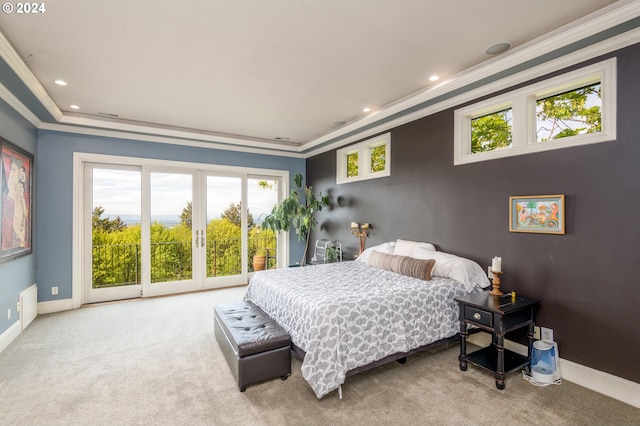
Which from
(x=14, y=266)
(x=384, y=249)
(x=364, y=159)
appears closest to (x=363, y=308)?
(x=384, y=249)

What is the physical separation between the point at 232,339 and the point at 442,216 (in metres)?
2.76

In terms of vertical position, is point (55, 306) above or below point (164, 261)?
below

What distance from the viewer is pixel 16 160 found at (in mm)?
3674

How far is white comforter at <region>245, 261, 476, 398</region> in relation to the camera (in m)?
→ 2.35

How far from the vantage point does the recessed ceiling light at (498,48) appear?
8.67ft

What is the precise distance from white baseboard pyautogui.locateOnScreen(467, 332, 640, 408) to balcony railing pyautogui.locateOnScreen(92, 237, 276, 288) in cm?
514

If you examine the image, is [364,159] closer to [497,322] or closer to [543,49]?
[543,49]

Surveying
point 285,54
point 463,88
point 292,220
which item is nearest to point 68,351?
point 285,54

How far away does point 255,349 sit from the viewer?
8.27 feet

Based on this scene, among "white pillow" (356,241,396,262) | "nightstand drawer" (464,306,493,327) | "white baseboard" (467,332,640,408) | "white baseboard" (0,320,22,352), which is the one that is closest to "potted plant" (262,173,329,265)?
"white pillow" (356,241,396,262)

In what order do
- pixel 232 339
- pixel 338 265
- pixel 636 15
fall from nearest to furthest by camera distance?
1. pixel 636 15
2. pixel 232 339
3. pixel 338 265

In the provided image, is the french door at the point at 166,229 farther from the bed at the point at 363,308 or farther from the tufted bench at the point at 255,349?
the tufted bench at the point at 255,349

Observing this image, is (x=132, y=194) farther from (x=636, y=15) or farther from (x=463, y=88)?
(x=636, y=15)

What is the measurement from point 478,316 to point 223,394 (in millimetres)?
2256
